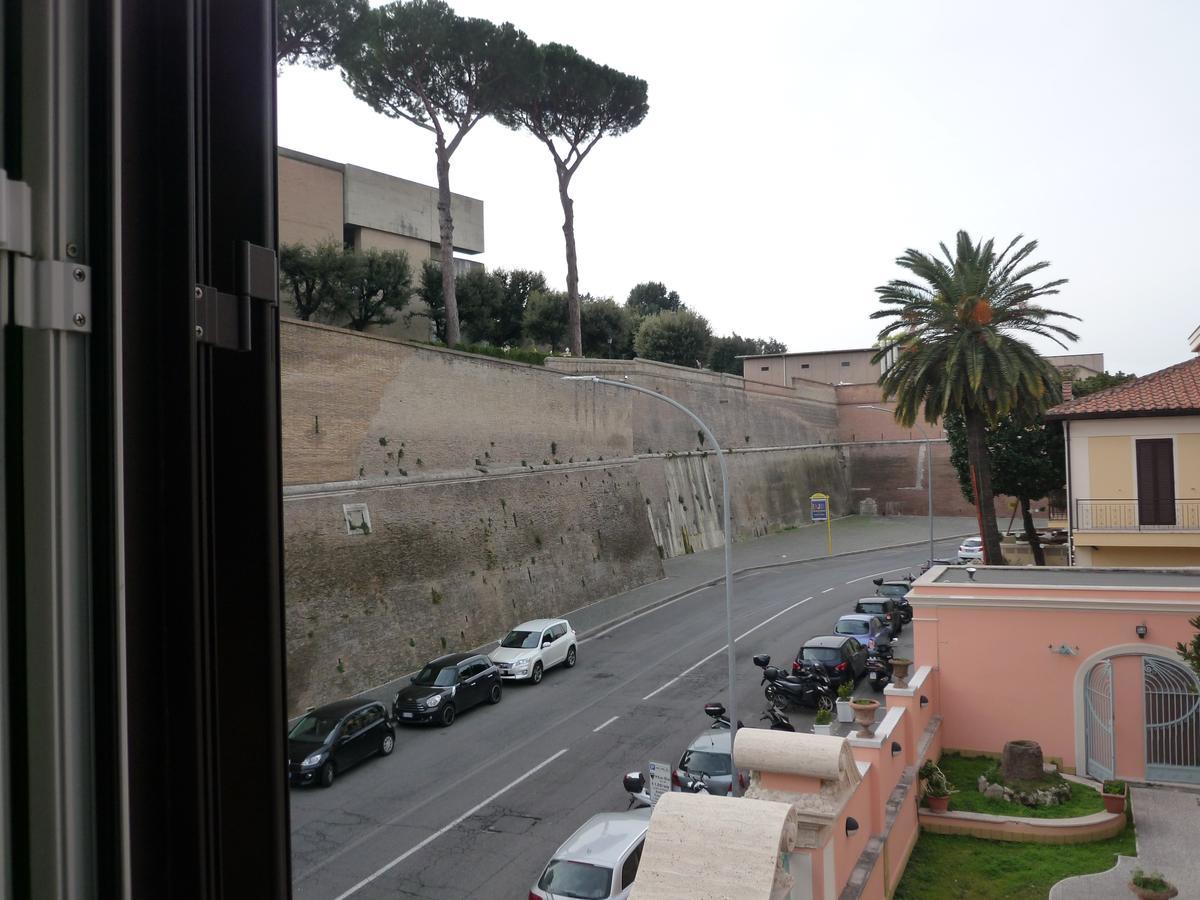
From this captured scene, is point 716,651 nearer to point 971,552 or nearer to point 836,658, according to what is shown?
point 836,658

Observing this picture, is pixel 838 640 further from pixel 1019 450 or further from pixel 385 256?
pixel 385 256

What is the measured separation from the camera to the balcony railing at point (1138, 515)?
23359 millimetres

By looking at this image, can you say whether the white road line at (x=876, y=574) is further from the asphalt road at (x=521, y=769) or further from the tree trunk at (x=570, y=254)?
the tree trunk at (x=570, y=254)

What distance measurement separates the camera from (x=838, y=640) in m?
22.5

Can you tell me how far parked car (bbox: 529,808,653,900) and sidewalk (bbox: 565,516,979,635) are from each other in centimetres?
1653

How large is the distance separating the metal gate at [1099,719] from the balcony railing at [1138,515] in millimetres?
9138

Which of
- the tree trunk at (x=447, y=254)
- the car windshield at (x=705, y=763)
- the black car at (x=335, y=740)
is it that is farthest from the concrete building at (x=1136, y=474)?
the tree trunk at (x=447, y=254)

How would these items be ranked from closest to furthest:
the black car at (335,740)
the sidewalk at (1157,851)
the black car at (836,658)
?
1. the sidewalk at (1157,851)
2. the black car at (335,740)
3. the black car at (836,658)

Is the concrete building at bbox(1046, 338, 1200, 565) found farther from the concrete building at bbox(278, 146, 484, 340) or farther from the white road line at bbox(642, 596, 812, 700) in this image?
the concrete building at bbox(278, 146, 484, 340)

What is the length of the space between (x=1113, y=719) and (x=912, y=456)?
47.4 metres

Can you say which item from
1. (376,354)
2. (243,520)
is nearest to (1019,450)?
(376,354)

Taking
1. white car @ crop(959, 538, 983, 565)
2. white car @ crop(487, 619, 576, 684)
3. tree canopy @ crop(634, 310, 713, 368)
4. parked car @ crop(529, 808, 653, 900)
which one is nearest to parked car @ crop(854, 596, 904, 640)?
white car @ crop(487, 619, 576, 684)

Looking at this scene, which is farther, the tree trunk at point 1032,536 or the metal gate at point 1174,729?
the tree trunk at point 1032,536

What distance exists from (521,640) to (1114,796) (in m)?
13.7
